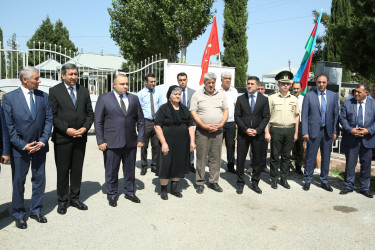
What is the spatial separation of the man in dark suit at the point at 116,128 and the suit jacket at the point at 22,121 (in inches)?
29.5

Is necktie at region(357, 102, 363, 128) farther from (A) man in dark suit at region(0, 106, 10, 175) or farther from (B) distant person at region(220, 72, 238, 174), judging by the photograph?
(A) man in dark suit at region(0, 106, 10, 175)

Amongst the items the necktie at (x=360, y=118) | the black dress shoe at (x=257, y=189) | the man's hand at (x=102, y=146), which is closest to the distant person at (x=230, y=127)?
the black dress shoe at (x=257, y=189)

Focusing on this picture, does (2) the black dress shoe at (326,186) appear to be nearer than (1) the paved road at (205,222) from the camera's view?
No

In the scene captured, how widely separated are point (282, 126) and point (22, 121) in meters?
3.99

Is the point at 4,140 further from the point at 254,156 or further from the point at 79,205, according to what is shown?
the point at 254,156

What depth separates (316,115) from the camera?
17.6 feet

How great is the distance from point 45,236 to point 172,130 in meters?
2.27

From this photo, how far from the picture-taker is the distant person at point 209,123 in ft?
16.9

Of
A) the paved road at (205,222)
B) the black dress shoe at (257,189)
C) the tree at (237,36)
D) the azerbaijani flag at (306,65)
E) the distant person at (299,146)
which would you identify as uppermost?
the tree at (237,36)

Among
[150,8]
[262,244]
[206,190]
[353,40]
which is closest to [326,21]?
[150,8]

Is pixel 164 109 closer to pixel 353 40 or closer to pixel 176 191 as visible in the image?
pixel 176 191

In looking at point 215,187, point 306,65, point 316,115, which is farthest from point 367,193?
point 306,65

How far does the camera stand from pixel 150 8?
68.7ft

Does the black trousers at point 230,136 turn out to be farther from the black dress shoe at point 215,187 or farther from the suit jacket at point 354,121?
the suit jacket at point 354,121
